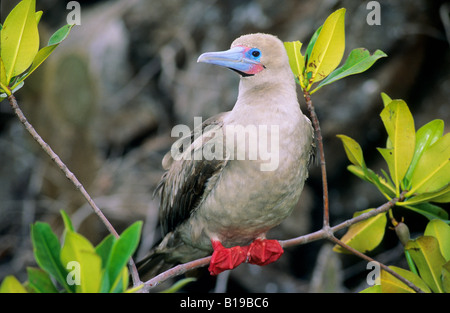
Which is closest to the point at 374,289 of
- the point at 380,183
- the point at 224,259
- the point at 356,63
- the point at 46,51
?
the point at 380,183

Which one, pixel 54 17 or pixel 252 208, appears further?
pixel 54 17

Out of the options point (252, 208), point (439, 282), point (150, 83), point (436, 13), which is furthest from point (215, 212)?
point (150, 83)

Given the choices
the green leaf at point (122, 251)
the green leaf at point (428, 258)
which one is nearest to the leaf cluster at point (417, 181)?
the green leaf at point (428, 258)

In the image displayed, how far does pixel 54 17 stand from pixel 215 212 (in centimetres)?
515

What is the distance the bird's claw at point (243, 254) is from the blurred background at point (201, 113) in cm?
140

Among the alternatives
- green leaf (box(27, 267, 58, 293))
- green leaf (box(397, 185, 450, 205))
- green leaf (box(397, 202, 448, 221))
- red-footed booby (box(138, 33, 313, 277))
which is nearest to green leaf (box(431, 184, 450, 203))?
green leaf (box(397, 185, 450, 205))

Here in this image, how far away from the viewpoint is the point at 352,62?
173cm

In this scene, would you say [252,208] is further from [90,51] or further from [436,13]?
[90,51]

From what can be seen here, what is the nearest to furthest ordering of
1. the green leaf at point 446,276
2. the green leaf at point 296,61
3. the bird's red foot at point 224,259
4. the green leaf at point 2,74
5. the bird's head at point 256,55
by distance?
the green leaf at point 2,74 < the green leaf at point 446,276 < the green leaf at point 296,61 < the bird's head at point 256,55 < the bird's red foot at point 224,259

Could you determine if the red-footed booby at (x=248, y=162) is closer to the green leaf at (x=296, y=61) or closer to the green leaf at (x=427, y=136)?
the green leaf at (x=296, y=61)

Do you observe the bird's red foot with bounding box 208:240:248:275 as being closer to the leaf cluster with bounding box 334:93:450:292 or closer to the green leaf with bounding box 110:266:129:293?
the leaf cluster with bounding box 334:93:450:292

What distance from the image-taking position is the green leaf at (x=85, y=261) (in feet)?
4.07
